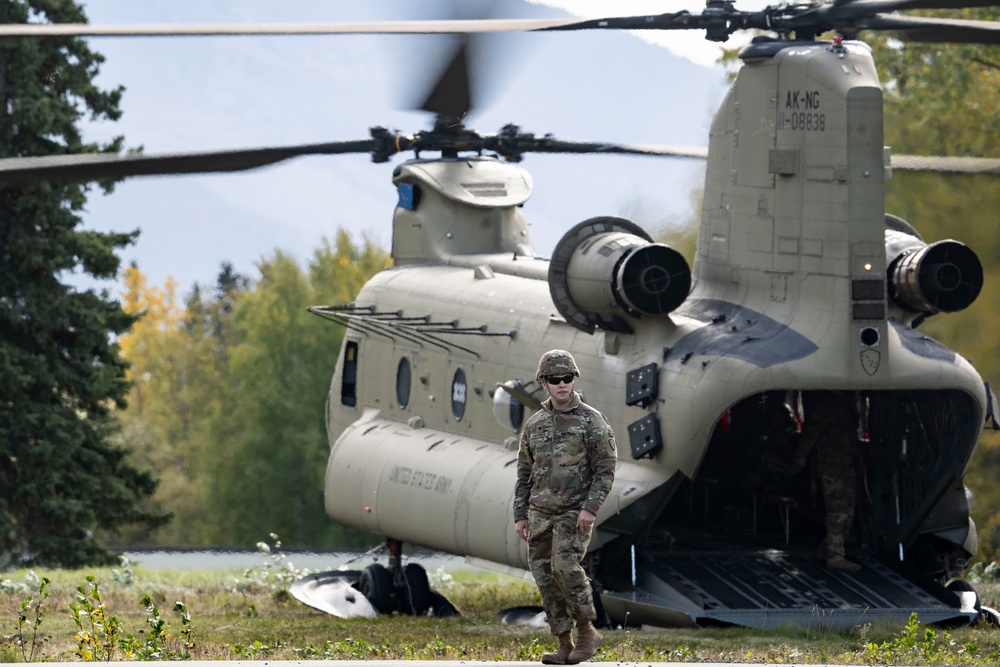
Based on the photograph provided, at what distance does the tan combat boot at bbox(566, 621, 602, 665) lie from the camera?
13.9 metres

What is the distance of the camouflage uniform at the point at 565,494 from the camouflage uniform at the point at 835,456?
5.91m

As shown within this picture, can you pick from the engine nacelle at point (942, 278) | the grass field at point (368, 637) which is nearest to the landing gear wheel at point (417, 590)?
the grass field at point (368, 637)

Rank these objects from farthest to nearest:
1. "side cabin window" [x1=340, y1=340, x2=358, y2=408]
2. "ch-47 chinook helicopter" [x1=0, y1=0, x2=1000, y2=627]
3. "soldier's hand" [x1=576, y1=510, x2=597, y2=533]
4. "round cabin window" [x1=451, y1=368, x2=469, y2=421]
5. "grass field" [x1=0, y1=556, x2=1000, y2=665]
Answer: "side cabin window" [x1=340, y1=340, x2=358, y2=408] → "round cabin window" [x1=451, y1=368, x2=469, y2=421] → "ch-47 chinook helicopter" [x1=0, y1=0, x2=1000, y2=627] → "grass field" [x1=0, y1=556, x2=1000, y2=665] → "soldier's hand" [x1=576, y1=510, x2=597, y2=533]

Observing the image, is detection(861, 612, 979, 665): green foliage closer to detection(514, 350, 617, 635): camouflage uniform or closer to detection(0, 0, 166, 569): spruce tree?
detection(514, 350, 617, 635): camouflage uniform

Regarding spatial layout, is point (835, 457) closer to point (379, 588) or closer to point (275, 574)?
point (379, 588)

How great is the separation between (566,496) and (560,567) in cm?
51

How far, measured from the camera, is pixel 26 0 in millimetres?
33062

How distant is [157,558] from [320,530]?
1037 inches

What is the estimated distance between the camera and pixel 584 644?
13883 millimetres

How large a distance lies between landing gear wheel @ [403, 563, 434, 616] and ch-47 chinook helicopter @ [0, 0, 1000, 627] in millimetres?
780

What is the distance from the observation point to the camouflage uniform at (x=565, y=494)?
45.2 ft

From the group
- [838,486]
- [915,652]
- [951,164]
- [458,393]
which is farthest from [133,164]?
[915,652]

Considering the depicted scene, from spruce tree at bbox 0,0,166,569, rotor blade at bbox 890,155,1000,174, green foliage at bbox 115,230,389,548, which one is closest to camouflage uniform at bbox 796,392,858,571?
rotor blade at bbox 890,155,1000,174

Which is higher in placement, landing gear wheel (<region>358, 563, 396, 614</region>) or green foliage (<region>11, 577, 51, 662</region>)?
green foliage (<region>11, 577, 51, 662</region>)
